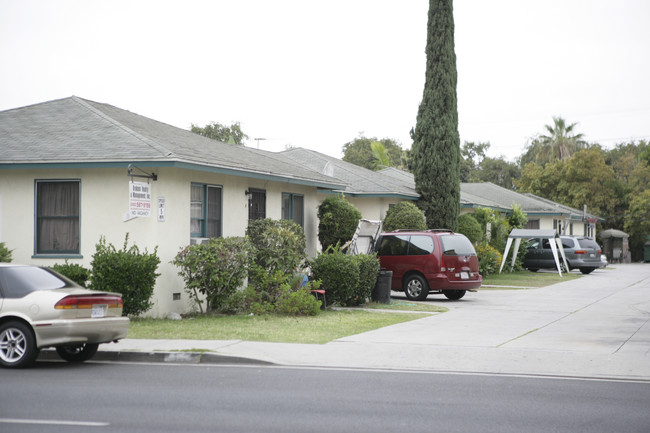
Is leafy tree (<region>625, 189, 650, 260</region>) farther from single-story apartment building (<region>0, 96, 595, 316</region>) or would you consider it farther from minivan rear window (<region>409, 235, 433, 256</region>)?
single-story apartment building (<region>0, 96, 595, 316</region>)

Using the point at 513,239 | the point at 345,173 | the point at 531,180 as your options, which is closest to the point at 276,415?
the point at 345,173

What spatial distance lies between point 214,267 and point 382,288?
5800mm

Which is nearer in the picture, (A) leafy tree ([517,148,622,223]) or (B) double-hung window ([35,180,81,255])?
(B) double-hung window ([35,180,81,255])

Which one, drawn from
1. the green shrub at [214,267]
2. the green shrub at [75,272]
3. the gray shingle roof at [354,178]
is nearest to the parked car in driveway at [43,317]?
the green shrub at [75,272]

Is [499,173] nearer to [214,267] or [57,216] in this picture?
[214,267]

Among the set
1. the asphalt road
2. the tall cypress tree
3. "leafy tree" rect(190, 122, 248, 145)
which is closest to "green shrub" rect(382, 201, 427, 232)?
the tall cypress tree

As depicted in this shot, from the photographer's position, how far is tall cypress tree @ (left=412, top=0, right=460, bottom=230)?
29.5 meters

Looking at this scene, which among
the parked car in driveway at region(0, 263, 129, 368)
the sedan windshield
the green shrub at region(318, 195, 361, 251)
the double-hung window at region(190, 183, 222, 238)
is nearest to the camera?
→ the parked car in driveway at region(0, 263, 129, 368)

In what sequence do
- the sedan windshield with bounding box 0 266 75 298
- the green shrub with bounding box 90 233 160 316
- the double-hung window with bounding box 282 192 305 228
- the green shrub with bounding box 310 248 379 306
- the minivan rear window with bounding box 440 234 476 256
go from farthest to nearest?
the double-hung window with bounding box 282 192 305 228
the minivan rear window with bounding box 440 234 476 256
the green shrub with bounding box 310 248 379 306
the green shrub with bounding box 90 233 160 316
the sedan windshield with bounding box 0 266 75 298

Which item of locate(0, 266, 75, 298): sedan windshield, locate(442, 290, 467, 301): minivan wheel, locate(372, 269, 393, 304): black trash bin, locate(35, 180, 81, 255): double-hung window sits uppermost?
locate(35, 180, 81, 255): double-hung window

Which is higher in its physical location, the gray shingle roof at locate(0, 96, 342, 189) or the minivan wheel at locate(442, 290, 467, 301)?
the gray shingle roof at locate(0, 96, 342, 189)

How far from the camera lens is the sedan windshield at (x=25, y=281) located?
1008 cm

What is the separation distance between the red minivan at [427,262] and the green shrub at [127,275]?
28.7 feet

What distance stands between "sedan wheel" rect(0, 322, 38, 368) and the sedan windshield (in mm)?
454
